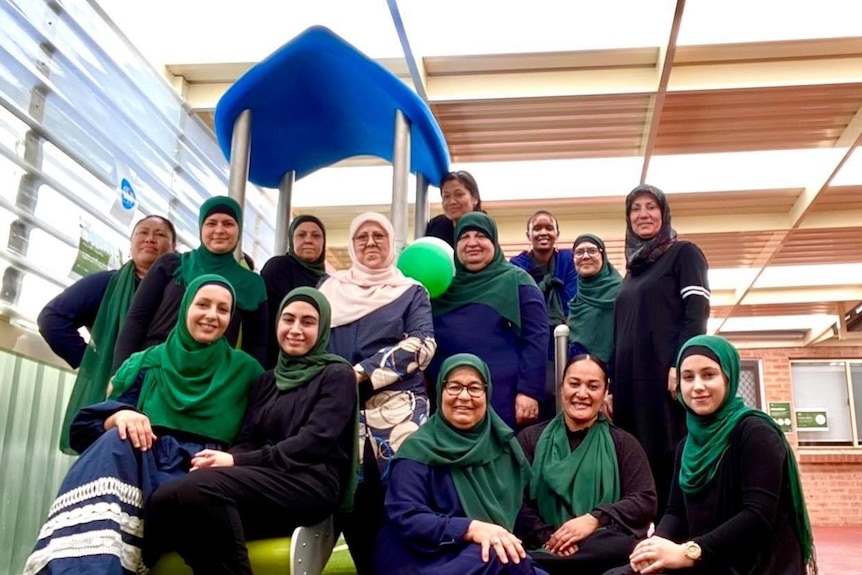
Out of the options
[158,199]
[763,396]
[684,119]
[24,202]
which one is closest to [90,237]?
[24,202]

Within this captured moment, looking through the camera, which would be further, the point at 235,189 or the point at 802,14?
the point at 802,14

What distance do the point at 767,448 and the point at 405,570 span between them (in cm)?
101

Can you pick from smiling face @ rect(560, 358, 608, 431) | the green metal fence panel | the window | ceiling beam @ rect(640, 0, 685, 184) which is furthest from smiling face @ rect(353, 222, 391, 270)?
the window

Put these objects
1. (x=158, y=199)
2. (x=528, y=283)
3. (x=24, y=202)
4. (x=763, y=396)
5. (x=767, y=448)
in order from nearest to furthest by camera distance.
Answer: (x=767, y=448), (x=528, y=283), (x=24, y=202), (x=158, y=199), (x=763, y=396)

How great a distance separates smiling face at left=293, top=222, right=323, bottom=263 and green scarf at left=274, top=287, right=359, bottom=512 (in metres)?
0.72

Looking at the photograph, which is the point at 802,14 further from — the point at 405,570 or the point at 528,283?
the point at 405,570

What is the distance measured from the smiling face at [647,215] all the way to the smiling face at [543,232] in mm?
458

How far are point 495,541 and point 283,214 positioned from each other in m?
2.24

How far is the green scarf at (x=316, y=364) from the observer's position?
218 cm

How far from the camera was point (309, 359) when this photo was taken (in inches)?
88.3

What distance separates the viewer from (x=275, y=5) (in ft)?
14.7

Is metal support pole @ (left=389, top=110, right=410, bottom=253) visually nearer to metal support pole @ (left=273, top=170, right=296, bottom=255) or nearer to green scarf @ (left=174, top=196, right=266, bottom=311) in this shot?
metal support pole @ (left=273, top=170, right=296, bottom=255)

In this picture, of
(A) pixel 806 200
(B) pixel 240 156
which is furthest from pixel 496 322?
(A) pixel 806 200

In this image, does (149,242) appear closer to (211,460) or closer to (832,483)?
(211,460)
